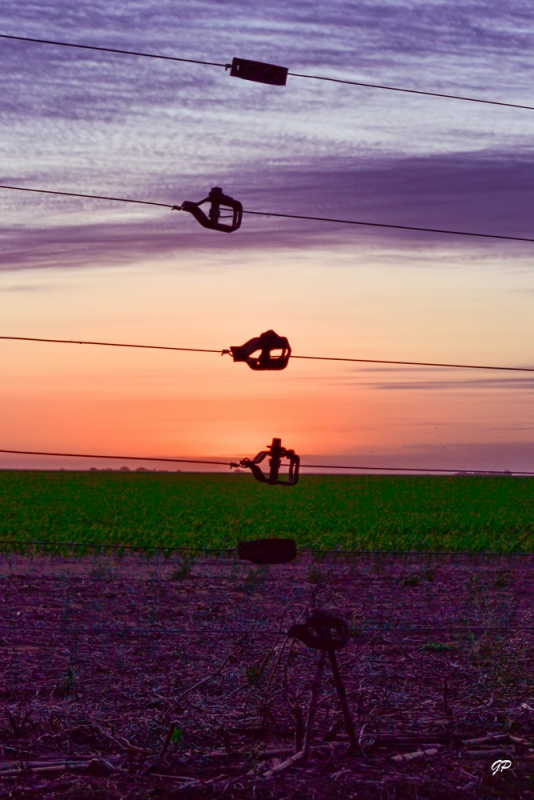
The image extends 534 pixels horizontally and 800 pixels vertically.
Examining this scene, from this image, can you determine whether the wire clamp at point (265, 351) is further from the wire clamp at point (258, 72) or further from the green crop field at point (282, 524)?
the green crop field at point (282, 524)

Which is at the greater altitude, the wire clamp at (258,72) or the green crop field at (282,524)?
the wire clamp at (258,72)

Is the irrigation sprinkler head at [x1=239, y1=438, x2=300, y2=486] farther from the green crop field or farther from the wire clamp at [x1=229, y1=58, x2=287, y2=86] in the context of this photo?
the green crop field

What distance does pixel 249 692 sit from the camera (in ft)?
31.4

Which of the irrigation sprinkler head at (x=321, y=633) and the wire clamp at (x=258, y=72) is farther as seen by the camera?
the wire clamp at (x=258, y=72)

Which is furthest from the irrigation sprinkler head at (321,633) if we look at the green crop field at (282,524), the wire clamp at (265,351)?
the green crop field at (282,524)

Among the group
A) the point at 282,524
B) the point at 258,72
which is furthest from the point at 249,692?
the point at 282,524

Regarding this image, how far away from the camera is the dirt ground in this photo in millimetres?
7070

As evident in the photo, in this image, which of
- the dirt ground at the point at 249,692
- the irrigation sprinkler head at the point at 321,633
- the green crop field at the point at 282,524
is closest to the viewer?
the irrigation sprinkler head at the point at 321,633

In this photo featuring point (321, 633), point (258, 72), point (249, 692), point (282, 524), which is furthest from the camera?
point (282, 524)

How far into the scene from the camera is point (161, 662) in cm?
1128

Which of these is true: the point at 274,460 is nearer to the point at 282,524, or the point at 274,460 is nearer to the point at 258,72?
the point at 258,72

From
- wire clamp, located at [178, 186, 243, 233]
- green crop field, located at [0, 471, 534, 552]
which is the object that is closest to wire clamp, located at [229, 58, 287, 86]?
wire clamp, located at [178, 186, 243, 233]

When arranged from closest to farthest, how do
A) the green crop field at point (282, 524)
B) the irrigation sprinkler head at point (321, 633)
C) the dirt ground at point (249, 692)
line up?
the irrigation sprinkler head at point (321, 633) < the dirt ground at point (249, 692) < the green crop field at point (282, 524)

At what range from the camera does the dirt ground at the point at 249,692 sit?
7.07 metres
